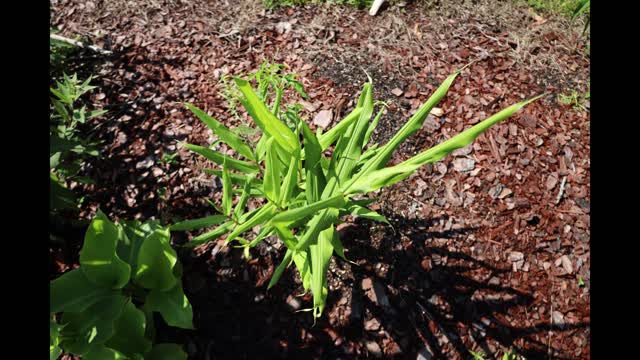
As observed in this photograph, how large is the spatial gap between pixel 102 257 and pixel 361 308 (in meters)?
0.92

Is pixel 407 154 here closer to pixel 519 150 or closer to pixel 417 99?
pixel 417 99

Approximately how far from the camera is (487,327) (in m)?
1.43

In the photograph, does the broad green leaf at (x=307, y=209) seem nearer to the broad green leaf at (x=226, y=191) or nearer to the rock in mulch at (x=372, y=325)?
the broad green leaf at (x=226, y=191)

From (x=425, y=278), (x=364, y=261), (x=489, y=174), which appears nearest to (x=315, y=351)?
(x=364, y=261)

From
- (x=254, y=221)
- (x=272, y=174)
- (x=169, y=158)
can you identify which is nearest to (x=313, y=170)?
(x=272, y=174)

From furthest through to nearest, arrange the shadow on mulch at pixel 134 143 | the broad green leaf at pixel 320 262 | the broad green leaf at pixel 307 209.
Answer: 1. the shadow on mulch at pixel 134 143
2. the broad green leaf at pixel 320 262
3. the broad green leaf at pixel 307 209

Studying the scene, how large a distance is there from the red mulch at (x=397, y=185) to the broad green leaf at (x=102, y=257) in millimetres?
421

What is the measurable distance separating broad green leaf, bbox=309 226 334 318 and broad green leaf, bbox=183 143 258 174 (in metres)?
0.37

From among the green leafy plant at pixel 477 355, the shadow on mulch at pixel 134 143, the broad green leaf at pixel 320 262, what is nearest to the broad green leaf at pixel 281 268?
the broad green leaf at pixel 320 262

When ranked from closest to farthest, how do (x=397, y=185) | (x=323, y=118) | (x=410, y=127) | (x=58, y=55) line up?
1. (x=410, y=127)
2. (x=397, y=185)
3. (x=323, y=118)
4. (x=58, y=55)

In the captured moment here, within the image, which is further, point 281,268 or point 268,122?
point 281,268

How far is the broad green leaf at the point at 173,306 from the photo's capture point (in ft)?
3.65

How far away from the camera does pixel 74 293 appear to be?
3.55ft

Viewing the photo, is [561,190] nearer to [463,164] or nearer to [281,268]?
[463,164]
